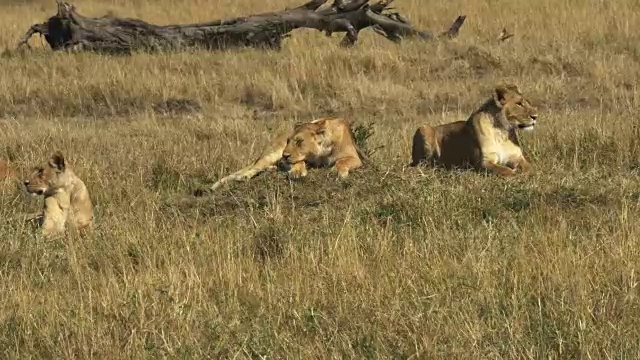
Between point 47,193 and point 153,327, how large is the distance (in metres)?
3.00

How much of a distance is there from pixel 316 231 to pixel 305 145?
81.9 inches

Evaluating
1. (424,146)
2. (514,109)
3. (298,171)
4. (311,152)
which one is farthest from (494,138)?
(298,171)

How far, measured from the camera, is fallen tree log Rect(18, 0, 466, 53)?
54.5 feet

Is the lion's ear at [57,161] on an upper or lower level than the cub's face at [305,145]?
upper

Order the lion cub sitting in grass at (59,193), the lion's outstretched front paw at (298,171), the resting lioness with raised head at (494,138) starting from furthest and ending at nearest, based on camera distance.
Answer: the resting lioness with raised head at (494,138), the lion's outstretched front paw at (298,171), the lion cub sitting in grass at (59,193)

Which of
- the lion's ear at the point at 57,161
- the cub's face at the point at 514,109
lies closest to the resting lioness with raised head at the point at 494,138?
the cub's face at the point at 514,109

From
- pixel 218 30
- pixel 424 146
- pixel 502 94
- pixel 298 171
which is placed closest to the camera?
pixel 298 171

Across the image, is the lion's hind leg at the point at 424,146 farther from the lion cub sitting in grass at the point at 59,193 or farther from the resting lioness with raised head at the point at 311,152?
the lion cub sitting in grass at the point at 59,193

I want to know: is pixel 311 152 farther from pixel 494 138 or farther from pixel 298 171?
pixel 494 138

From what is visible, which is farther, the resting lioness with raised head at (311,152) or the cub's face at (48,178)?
the resting lioness with raised head at (311,152)

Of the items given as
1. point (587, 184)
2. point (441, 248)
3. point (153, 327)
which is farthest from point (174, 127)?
point (153, 327)

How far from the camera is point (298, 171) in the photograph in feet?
26.2

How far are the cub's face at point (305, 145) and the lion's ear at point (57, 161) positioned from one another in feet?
6.06

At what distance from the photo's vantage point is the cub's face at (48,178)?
7035 millimetres
